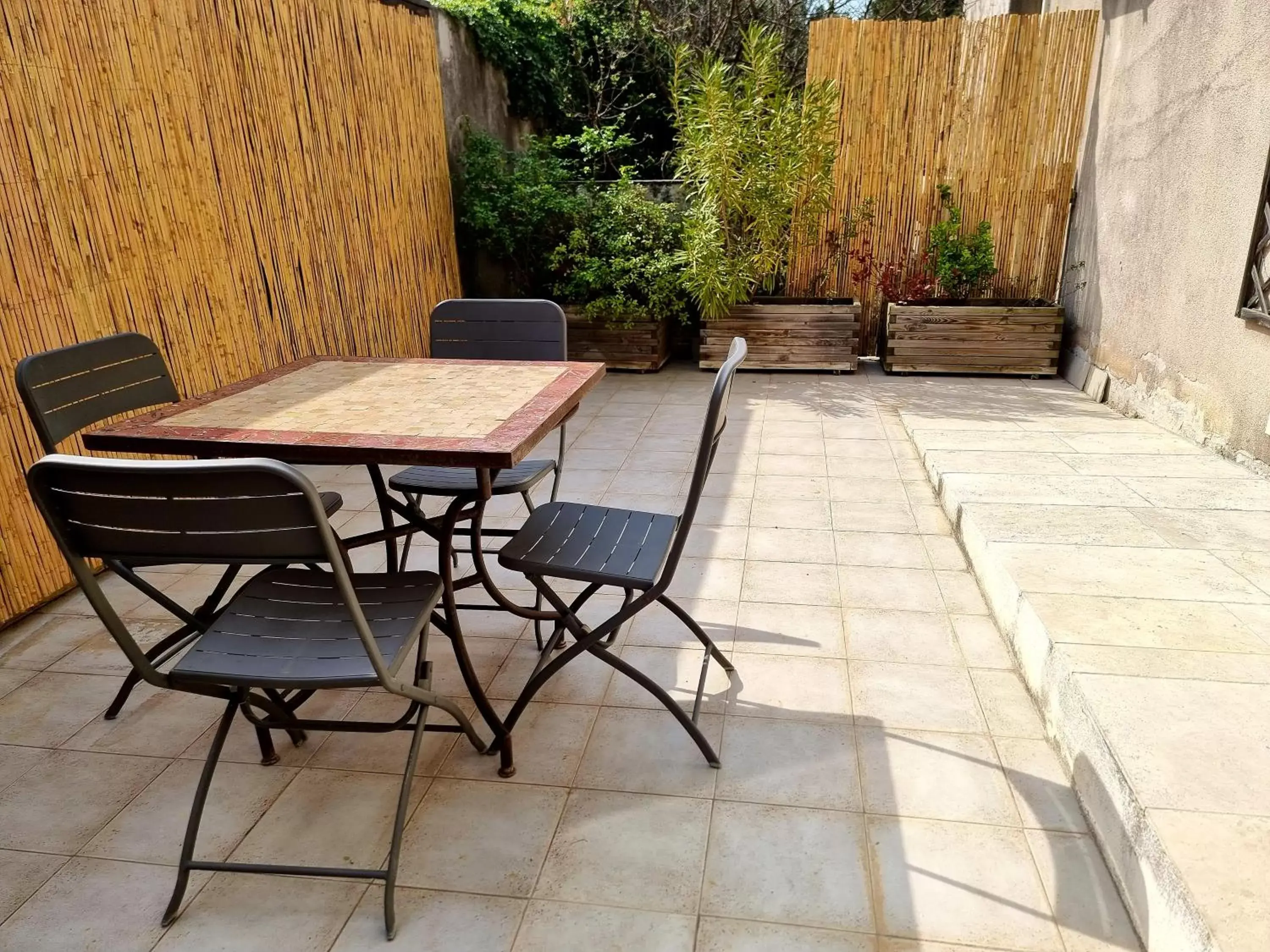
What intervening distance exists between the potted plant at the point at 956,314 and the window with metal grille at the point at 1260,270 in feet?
7.34

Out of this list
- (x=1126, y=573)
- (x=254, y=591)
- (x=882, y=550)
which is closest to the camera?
(x=254, y=591)

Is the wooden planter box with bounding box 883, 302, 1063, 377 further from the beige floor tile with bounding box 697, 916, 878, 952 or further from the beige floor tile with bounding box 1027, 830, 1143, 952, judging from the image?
the beige floor tile with bounding box 697, 916, 878, 952

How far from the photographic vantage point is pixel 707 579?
10.4 ft

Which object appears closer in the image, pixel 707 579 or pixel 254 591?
pixel 254 591

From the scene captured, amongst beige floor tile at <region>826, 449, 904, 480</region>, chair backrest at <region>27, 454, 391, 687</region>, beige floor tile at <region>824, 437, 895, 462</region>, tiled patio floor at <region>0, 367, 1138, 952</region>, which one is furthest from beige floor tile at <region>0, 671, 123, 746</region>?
beige floor tile at <region>824, 437, 895, 462</region>

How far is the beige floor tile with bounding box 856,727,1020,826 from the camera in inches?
78.0

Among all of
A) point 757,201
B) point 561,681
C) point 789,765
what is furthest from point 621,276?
point 789,765

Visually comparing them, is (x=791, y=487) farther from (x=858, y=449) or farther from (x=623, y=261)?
(x=623, y=261)

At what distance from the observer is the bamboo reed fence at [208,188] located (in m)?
2.96

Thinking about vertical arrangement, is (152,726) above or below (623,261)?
below

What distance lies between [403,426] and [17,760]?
1408mm

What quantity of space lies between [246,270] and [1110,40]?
5.59 m

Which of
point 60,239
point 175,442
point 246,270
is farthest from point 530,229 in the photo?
point 175,442

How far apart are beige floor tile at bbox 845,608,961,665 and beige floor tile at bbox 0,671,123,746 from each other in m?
2.27
